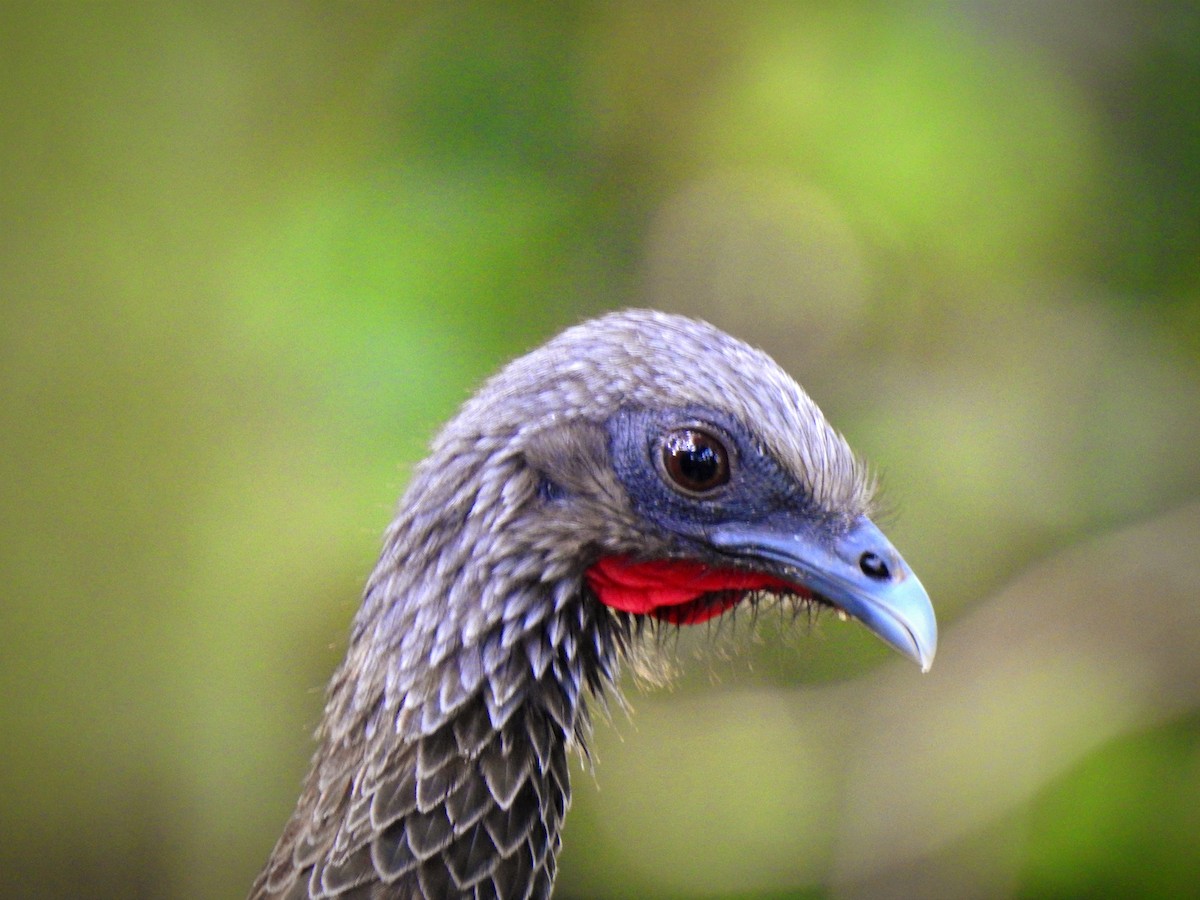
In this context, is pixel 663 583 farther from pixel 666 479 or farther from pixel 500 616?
pixel 500 616

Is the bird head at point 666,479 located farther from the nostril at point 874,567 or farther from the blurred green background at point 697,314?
the blurred green background at point 697,314

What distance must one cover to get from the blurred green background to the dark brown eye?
2531mm

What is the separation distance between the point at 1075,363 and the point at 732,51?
214cm

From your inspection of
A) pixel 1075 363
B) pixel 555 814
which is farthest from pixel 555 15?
pixel 555 814

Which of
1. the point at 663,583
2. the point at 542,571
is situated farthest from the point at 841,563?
the point at 542,571

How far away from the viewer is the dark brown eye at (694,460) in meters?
2.17

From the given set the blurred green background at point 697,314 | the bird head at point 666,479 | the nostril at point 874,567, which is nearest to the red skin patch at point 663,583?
the bird head at point 666,479

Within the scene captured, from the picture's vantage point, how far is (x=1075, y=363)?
Answer: 514 cm

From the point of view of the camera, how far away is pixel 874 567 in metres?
2.25

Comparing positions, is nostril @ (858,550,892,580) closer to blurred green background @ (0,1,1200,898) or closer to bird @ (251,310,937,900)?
bird @ (251,310,937,900)

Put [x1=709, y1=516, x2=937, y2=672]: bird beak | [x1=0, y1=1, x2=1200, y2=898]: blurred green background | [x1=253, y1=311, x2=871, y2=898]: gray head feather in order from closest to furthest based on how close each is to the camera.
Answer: [x1=253, y1=311, x2=871, y2=898]: gray head feather → [x1=709, y1=516, x2=937, y2=672]: bird beak → [x1=0, y1=1, x2=1200, y2=898]: blurred green background

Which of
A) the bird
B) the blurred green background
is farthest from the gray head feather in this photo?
the blurred green background

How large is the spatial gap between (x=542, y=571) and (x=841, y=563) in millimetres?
608

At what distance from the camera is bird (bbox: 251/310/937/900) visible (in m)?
2.10
